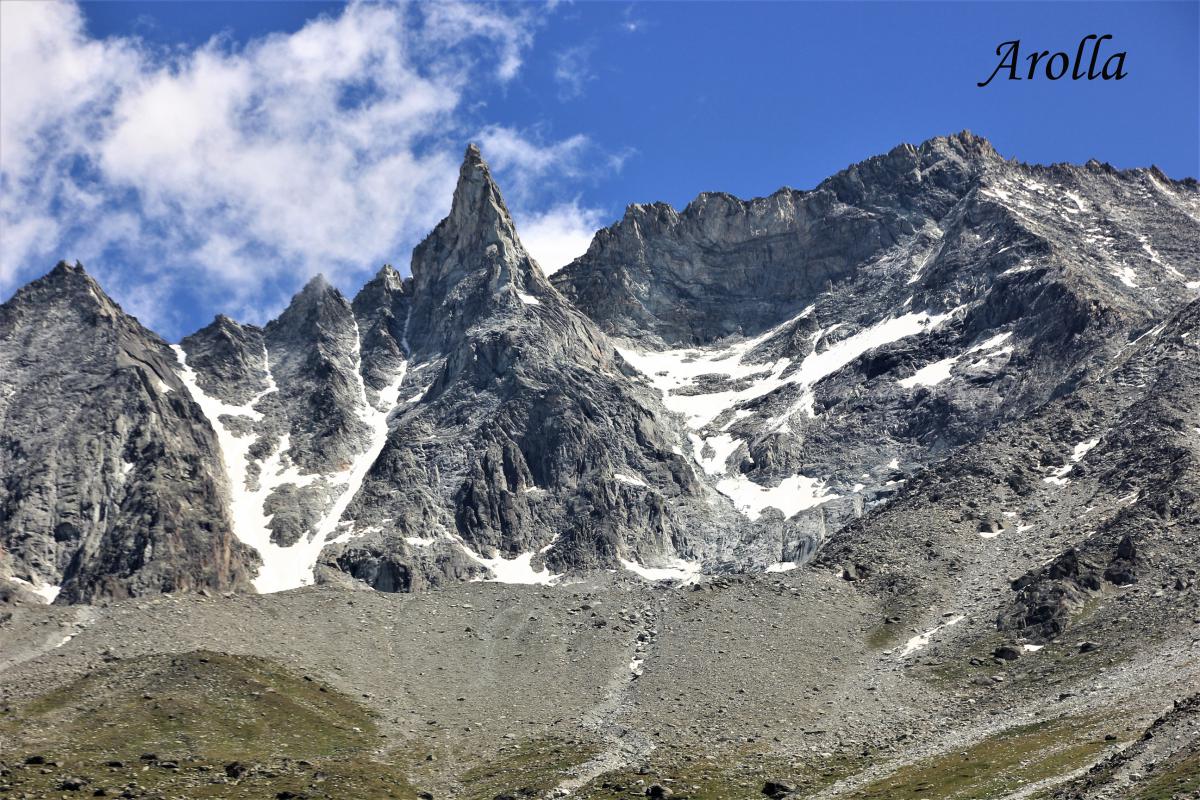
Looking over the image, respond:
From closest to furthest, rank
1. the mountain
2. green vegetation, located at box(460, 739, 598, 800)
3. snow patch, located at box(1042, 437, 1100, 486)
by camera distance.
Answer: the mountain < green vegetation, located at box(460, 739, 598, 800) < snow patch, located at box(1042, 437, 1100, 486)

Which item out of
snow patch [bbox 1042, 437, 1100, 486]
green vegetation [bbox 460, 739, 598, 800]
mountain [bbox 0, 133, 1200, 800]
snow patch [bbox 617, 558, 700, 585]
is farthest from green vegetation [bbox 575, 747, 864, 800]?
snow patch [bbox 617, 558, 700, 585]

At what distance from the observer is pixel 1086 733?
94.8m

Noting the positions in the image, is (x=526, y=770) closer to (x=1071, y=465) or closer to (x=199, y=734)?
(x=199, y=734)

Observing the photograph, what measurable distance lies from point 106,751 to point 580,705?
41.7 metres

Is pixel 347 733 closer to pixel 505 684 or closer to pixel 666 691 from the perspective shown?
pixel 505 684

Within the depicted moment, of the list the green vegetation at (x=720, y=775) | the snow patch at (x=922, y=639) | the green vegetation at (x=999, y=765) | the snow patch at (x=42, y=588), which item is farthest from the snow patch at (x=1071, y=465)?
the snow patch at (x=42, y=588)

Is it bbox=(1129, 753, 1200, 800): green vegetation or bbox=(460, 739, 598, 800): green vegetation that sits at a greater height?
bbox=(460, 739, 598, 800): green vegetation

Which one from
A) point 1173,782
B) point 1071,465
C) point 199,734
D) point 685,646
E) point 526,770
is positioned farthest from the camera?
point 1071,465

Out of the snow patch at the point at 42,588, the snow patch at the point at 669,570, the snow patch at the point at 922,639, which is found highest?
the snow patch at the point at 42,588

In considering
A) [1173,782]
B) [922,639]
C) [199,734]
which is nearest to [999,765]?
[1173,782]

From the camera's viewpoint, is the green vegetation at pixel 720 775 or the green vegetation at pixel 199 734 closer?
the green vegetation at pixel 199 734

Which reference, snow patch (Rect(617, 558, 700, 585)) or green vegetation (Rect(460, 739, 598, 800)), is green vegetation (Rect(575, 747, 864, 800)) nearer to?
green vegetation (Rect(460, 739, 598, 800))

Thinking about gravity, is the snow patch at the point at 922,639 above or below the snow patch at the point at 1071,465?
below

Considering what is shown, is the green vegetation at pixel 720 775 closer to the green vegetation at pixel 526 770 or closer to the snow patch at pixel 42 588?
the green vegetation at pixel 526 770
